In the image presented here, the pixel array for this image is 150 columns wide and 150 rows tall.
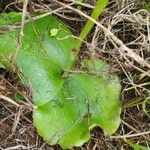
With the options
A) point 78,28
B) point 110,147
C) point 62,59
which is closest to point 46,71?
point 62,59

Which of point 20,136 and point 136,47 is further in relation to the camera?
point 136,47

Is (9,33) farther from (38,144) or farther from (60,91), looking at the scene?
(38,144)

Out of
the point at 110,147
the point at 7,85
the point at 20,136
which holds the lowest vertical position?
the point at 110,147

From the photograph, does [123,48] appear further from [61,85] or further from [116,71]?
[61,85]

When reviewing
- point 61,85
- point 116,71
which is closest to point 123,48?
point 116,71
